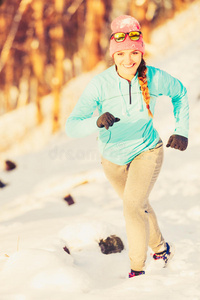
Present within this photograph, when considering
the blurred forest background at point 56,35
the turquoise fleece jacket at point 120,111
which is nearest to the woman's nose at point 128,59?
the turquoise fleece jacket at point 120,111

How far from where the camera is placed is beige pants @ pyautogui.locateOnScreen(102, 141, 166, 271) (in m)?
2.92

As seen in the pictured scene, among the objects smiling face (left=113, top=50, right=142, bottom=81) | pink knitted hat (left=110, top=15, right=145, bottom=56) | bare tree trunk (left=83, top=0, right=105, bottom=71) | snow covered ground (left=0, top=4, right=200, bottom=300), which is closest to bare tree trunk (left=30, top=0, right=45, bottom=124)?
bare tree trunk (left=83, top=0, right=105, bottom=71)

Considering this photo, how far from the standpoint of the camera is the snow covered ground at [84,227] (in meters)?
2.59

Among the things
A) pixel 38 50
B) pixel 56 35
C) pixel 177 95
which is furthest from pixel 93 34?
pixel 177 95

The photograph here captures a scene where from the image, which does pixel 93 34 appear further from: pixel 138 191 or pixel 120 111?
pixel 138 191

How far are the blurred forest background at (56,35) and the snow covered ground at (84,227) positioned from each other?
7142 millimetres

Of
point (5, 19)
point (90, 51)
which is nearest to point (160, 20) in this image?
point (90, 51)

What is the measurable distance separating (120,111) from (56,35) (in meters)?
13.0

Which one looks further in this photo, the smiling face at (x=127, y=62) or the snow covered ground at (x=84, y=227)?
the smiling face at (x=127, y=62)

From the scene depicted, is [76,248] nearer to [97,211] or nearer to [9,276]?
[9,276]

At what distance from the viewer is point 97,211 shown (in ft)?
17.6

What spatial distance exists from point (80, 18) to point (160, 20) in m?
5.51

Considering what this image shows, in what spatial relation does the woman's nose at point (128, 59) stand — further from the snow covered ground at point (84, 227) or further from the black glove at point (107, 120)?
the snow covered ground at point (84, 227)

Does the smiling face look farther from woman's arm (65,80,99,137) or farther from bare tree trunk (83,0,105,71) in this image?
bare tree trunk (83,0,105,71)
